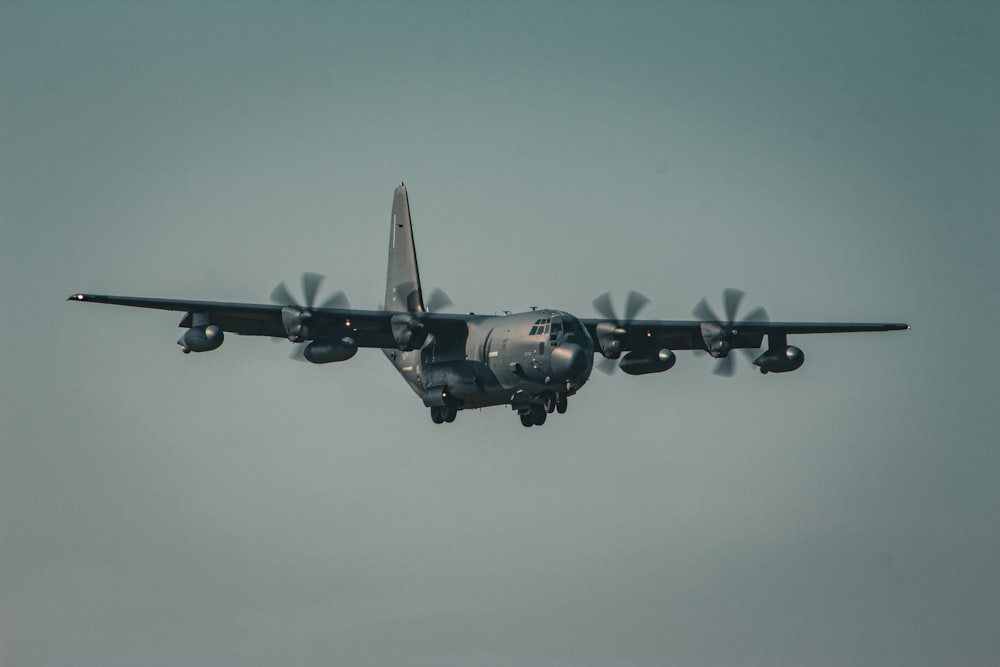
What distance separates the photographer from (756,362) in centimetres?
4631

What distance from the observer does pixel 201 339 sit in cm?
3881

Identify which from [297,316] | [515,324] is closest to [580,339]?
[515,324]

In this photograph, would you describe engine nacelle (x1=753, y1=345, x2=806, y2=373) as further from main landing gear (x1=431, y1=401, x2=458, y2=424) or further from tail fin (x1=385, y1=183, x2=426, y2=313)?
tail fin (x1=385, y1=183, x2=426, y2=313)

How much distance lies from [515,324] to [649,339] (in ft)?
22.5

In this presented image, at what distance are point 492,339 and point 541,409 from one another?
11.4 feet

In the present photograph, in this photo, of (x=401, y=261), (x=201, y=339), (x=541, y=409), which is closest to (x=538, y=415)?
(x=541, y=409)

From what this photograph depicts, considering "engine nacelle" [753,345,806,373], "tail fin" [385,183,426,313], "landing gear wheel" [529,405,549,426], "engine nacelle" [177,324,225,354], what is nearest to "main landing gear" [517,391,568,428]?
"landing gear wheel" [529,405,549,426]

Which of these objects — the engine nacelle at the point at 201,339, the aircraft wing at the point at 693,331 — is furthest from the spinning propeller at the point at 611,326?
the engine nacelle at the point at 201,339

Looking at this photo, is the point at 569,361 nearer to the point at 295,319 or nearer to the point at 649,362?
the point at 649,362

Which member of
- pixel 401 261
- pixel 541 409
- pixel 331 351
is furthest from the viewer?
pixel 401 261

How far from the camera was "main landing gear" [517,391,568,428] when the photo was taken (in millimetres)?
43062

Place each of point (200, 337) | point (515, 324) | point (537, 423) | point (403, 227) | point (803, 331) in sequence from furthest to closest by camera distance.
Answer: point (403, 227)
point (803, 331)
point (537, 423)
point (515, 324)
point (200, 337)

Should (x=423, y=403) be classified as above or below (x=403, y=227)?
below

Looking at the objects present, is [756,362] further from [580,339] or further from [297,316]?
[297,316]
